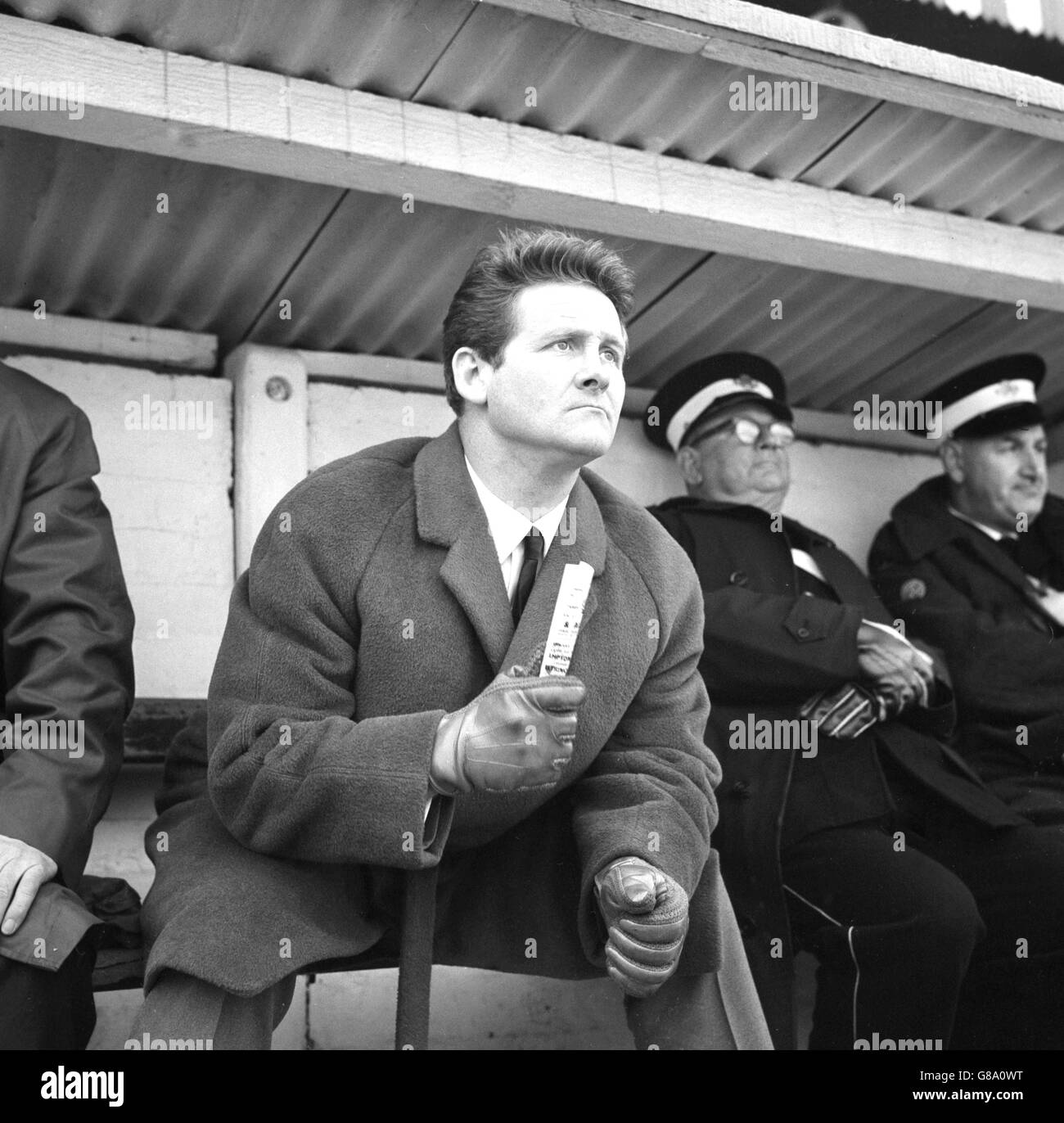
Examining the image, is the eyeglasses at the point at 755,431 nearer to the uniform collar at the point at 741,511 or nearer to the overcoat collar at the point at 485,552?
the uniform collar at the point at 741,511

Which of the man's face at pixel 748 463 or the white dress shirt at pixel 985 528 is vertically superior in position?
the man's face at pixel 748 463

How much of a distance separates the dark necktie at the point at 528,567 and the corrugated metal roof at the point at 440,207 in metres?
1.00

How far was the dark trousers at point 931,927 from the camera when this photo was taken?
2.79 meters

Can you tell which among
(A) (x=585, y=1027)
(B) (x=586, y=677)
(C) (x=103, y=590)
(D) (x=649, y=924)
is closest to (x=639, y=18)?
(B) (x=586, y=677)

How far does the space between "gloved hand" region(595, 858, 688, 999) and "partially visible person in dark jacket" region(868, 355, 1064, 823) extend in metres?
1.55

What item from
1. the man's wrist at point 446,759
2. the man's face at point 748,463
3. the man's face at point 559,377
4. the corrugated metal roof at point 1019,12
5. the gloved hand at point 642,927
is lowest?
the gloved hand at point 642,927

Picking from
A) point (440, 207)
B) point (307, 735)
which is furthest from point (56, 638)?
point (440, 207)

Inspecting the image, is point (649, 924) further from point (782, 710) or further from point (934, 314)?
point (934, 314)

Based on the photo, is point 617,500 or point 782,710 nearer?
point 617,500

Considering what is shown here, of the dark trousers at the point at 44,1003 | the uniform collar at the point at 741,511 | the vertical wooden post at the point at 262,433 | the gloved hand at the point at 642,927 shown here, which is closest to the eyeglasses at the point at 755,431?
the uniform collar at the point at 741,511

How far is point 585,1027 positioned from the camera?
3.56 meters

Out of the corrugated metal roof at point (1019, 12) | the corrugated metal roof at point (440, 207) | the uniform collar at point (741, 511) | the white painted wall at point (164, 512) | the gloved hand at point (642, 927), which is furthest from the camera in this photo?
the uniform collar at point (741, 511)

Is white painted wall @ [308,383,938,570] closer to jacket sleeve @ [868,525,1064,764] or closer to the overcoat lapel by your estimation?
jacket sleeve @ [868,525,1064,764]
